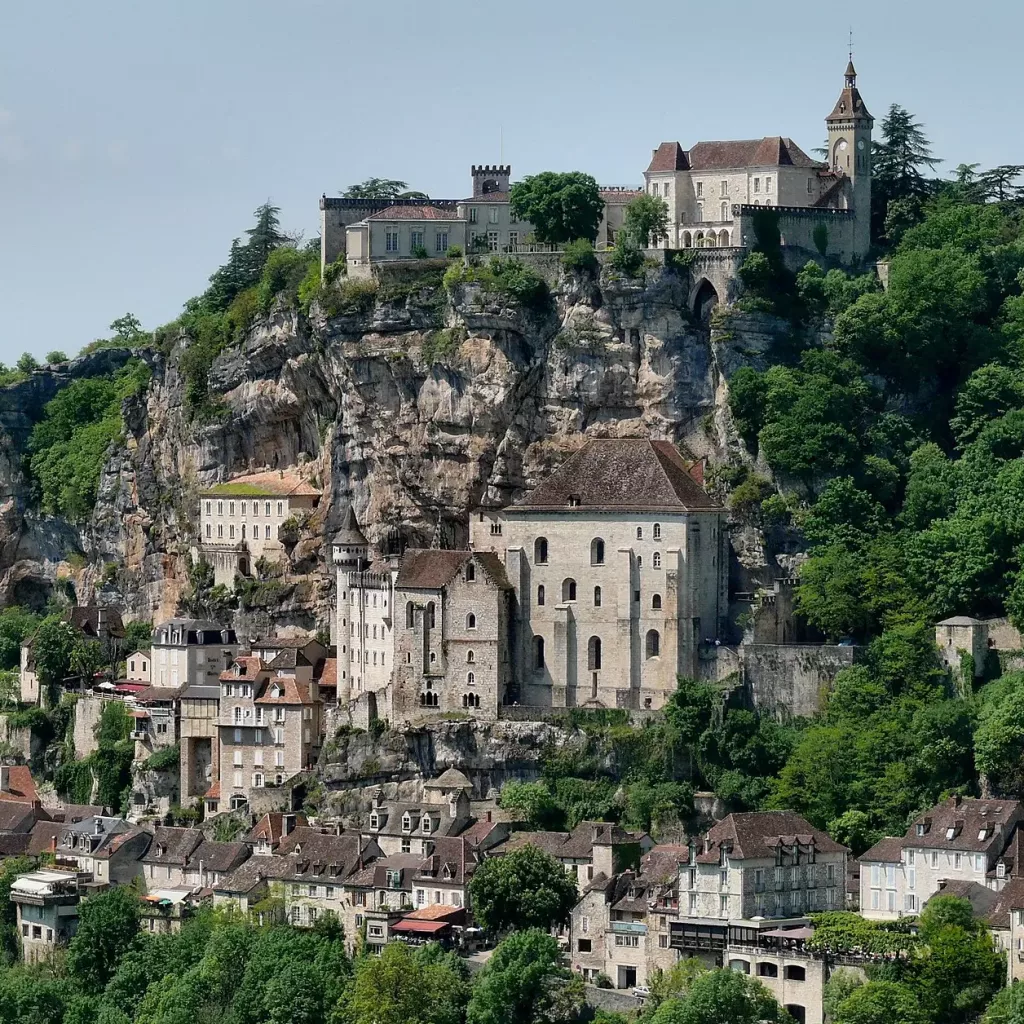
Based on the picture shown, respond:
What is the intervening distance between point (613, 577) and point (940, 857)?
62.7ft

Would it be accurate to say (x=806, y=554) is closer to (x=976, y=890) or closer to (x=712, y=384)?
(x=712, y=384)

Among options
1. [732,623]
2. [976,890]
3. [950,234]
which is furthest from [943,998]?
[950,234]

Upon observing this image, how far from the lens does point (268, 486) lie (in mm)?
134000

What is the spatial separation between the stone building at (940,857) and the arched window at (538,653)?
17.5 m

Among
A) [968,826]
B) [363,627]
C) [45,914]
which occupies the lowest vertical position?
[45,914]

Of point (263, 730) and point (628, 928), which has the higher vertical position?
point (263, 730)

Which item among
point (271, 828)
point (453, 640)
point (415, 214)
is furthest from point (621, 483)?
point (415, 214)

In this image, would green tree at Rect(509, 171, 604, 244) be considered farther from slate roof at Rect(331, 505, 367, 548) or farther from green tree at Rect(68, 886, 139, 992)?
green tree at Rect(68, 886, 139, 992)

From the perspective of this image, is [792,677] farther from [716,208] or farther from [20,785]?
[20,785]

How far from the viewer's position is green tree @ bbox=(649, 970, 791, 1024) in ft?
311

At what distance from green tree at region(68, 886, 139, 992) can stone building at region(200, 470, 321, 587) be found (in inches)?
911

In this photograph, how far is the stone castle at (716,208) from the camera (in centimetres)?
12675

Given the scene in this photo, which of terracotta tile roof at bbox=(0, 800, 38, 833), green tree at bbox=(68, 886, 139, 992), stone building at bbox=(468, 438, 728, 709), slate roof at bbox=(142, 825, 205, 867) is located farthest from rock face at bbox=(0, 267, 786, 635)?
green tree at bbox=(68, 886, 139, 992)

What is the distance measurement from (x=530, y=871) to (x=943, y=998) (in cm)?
1604
